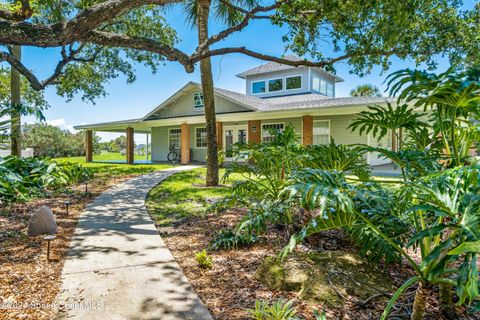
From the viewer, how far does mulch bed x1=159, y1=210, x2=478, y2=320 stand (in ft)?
8.05

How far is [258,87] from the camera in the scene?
20.6 m

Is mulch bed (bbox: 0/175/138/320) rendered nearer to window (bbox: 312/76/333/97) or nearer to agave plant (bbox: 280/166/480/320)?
agave plant (bbox: 280/166/480/320)

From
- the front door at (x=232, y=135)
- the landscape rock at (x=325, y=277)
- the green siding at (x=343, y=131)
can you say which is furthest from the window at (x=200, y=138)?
the landscape rock at (x=325, y=277)

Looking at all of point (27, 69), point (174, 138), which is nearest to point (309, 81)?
point (174, 138)

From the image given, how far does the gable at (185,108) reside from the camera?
54.5 ft

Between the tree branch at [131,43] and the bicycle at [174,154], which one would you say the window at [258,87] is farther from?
the tree branch at [131,43]

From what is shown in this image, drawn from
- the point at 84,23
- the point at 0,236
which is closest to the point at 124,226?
the point at 0,236

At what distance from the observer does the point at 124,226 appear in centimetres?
514

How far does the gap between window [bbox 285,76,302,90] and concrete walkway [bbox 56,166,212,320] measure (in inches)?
612

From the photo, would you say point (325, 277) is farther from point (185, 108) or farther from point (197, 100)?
point (185, 108)

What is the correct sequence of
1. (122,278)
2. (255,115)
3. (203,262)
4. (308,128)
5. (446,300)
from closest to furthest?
(446,300) → (122,278) → (203,262) → (308,128) → (255,115)

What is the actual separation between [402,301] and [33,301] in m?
3.24

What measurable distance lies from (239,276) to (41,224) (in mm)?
3241

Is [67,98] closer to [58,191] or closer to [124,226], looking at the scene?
[58,191]
